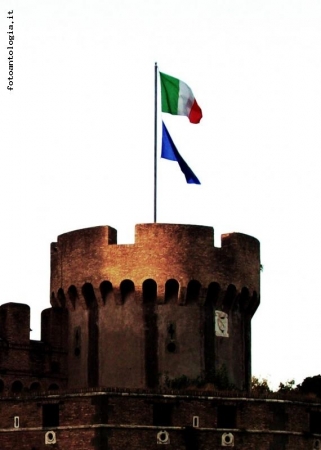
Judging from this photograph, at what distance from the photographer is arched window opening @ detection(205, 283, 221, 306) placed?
270 feet

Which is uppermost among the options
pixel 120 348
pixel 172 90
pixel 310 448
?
pixel 172 90

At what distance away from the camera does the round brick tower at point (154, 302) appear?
267 feet

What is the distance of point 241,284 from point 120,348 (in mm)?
7144

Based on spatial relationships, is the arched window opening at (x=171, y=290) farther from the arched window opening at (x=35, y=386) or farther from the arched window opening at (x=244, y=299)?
the arched window opening at (x=35, y=386)

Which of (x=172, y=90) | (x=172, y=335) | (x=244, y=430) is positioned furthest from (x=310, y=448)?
(x=172, y=90)

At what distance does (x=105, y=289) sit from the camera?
82562mm

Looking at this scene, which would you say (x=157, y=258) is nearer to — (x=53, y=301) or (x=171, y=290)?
(x=171, y=290)

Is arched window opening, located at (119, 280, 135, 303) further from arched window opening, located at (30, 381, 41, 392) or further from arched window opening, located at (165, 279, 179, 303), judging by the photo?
arched window opening, located at (30, 381, 41, 392)

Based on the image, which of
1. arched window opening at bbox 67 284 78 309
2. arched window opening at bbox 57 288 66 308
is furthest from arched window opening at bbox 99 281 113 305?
arched window opening at bbox 57 288 66 308

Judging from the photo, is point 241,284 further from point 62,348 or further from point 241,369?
point 62,348

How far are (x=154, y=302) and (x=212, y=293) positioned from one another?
3076 mm

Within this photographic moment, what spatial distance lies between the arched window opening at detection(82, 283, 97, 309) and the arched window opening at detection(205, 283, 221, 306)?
583cm

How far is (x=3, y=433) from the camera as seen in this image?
76.0 m

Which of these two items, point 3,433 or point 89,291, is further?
point 89,291
